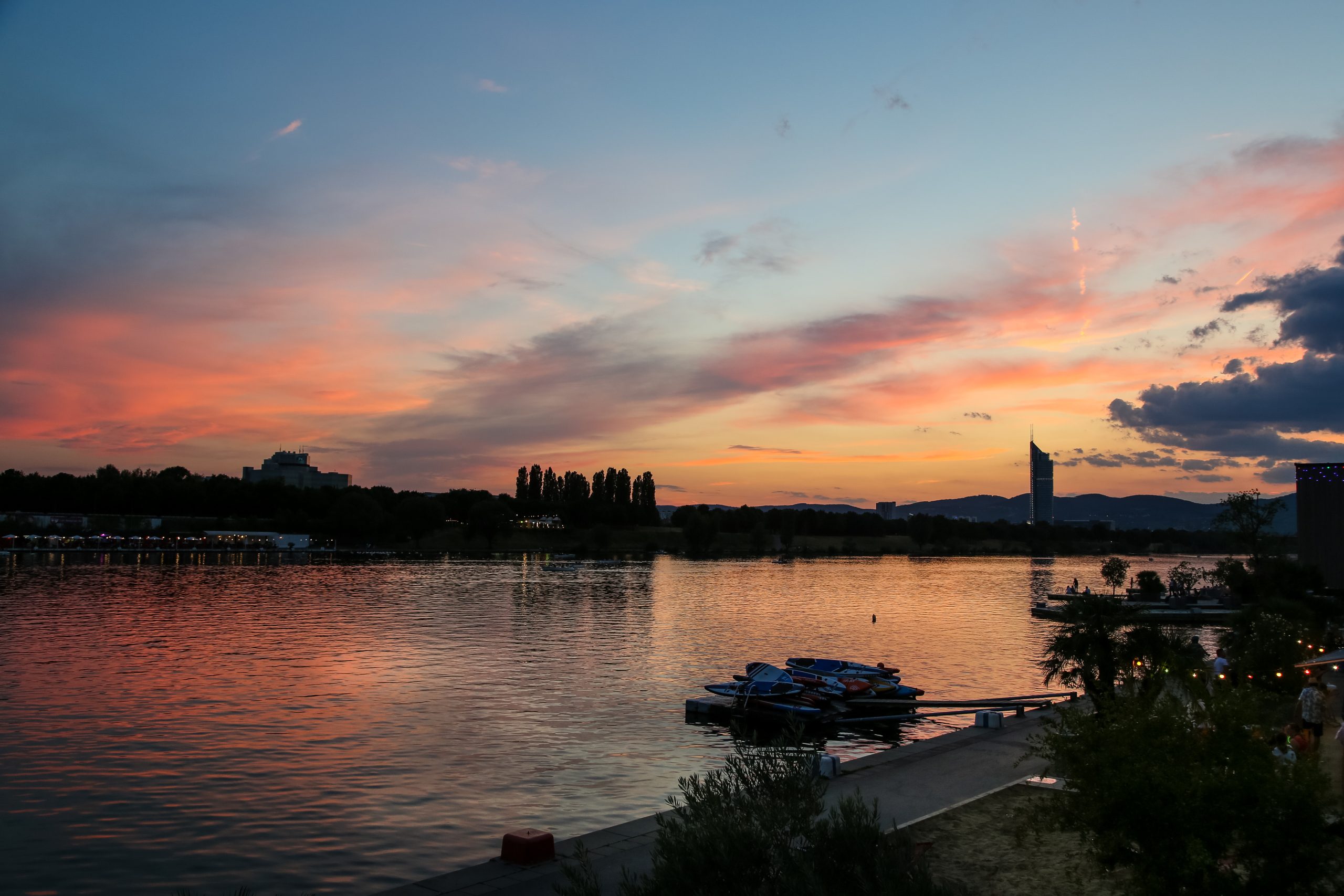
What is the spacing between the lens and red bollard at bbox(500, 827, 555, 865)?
15.8 meters

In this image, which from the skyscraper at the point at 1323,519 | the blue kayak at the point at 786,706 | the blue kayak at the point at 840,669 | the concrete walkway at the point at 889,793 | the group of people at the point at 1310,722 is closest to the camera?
the concrete walkway at the point at 889,793

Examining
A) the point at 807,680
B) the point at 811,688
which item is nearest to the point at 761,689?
the point at 811,688

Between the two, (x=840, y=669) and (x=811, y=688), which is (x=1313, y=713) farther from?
(x=840, y=669)

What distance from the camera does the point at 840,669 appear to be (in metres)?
47.7

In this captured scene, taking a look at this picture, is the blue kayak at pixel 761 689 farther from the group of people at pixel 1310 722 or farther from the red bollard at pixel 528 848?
the red bollard at pixel 528 848

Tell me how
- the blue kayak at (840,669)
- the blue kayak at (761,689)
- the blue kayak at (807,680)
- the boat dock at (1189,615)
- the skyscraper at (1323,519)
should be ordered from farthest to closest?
the boat dock at (1189,615)
the skyscraper at (1323,519)
the blue kayak at (840,669)
the blue kayak at (807,680)
the blue kayak at (761,689)

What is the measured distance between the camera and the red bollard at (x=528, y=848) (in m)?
15.8

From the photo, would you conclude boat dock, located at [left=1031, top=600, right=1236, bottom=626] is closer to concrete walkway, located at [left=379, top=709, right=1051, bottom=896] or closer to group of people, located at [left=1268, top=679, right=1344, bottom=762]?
group of people, located at [left=1268, top=679, right=1344, bottom=762]

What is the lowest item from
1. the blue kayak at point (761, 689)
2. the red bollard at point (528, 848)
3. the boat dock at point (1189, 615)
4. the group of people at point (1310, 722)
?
the boat dock at point (1189, 615)

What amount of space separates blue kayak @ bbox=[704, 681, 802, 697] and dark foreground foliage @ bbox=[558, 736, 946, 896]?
30.9 meters

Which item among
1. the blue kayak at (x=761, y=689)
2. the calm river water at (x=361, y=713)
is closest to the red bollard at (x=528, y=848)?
the calm river water at (x=361, y=713)

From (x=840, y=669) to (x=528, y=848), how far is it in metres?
34.1

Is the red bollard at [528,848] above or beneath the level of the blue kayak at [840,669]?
above

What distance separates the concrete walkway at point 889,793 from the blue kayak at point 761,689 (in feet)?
36.7
